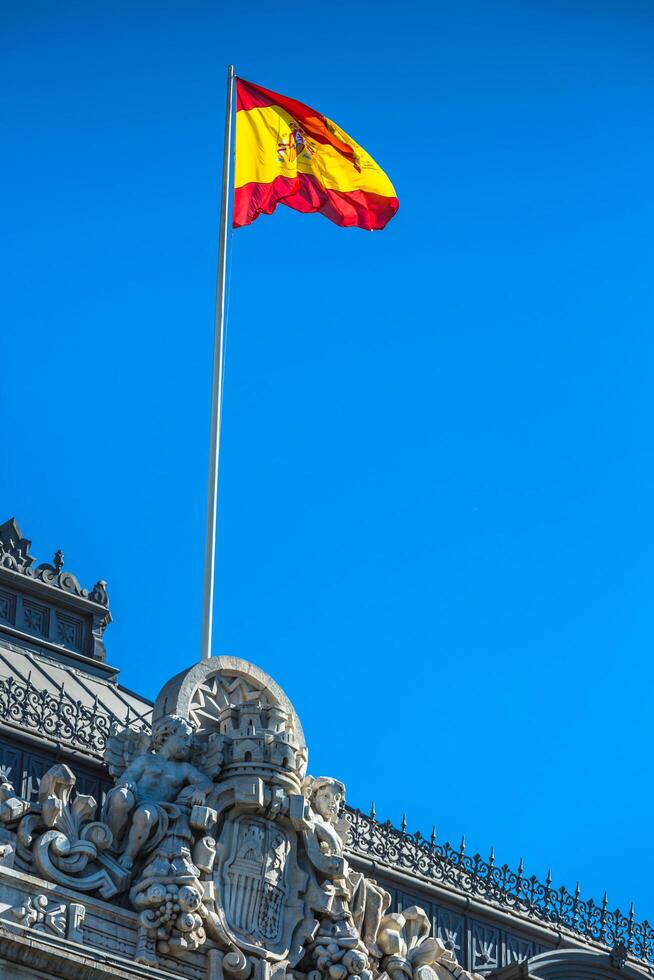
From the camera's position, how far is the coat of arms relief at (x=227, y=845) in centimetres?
3628

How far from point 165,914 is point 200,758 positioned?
2920 mm

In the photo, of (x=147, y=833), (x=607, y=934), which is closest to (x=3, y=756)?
(x=147, y=833)

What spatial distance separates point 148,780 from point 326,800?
2861mm

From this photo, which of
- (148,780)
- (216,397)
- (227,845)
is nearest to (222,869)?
(227,845)

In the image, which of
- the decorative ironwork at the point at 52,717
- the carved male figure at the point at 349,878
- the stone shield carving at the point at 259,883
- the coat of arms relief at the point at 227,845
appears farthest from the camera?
the carved male figure at the point at 349,878

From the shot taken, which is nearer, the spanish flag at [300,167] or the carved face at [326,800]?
the carved face at [326,800]

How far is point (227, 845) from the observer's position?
3772cm

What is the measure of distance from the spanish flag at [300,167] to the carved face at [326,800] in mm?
11960

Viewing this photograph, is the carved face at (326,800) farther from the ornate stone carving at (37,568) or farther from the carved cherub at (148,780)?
the ornate stone carving at (37,568)

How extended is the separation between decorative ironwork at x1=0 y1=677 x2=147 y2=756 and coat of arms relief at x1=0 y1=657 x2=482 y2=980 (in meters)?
0.47

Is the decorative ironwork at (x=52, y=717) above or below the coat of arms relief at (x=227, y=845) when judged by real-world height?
above

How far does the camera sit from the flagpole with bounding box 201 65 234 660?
41.1m

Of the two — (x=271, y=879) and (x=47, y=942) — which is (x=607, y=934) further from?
(x=47, y=942)

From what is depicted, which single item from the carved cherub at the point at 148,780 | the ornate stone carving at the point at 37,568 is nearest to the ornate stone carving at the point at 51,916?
the carved cherub at the point at 148,780
